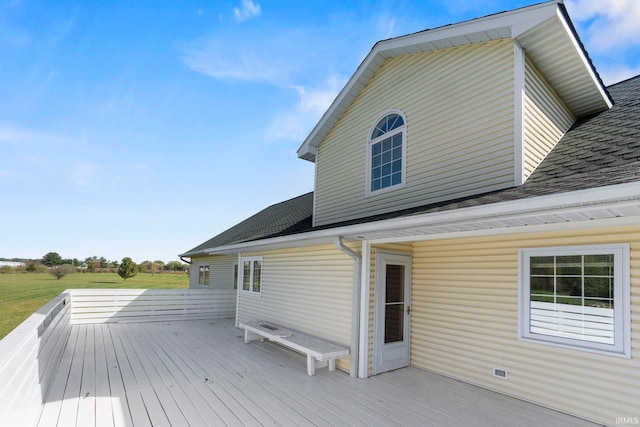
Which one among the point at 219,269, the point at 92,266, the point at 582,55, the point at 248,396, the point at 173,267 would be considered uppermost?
the point at 582,55

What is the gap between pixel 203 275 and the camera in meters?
17.1

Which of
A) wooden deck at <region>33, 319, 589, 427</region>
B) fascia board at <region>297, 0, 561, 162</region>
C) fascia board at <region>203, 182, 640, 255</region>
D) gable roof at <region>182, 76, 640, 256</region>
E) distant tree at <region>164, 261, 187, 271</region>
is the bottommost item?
distant tree at <region>164, 261, 187, 271</region>

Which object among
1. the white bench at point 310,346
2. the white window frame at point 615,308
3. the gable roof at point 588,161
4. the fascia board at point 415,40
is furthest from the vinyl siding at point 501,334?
the fascia board at point 415,40

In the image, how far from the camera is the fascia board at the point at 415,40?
14.3ft

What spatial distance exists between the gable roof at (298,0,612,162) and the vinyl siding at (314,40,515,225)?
0.18 metres

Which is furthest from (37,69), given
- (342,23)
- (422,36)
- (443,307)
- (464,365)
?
(464,365)

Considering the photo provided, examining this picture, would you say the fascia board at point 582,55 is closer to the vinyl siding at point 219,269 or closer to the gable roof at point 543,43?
the gable roof at point 543,43

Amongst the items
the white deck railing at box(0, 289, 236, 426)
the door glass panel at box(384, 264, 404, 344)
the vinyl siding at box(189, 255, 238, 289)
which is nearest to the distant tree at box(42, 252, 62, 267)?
the vinyl siding at box(189, 255, 238, 289)

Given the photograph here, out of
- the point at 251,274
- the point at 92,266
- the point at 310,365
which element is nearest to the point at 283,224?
the point at 251,274

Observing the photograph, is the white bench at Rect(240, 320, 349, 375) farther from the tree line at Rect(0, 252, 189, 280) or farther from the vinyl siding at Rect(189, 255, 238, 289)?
the tree line at Rect(0, 252, 189, 280)

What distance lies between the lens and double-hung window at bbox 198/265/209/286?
16531 millimetres

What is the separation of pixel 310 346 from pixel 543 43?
5.66 meters

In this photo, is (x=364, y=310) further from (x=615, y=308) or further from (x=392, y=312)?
(x=615, y=308)

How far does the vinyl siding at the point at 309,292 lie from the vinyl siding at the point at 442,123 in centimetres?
131
